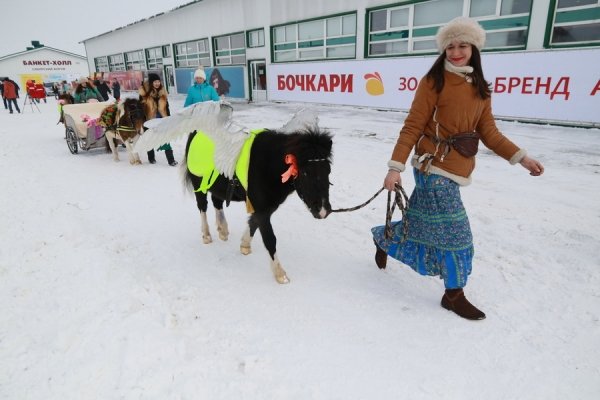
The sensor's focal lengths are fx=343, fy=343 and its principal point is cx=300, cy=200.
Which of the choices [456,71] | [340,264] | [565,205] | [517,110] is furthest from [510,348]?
[517,110]

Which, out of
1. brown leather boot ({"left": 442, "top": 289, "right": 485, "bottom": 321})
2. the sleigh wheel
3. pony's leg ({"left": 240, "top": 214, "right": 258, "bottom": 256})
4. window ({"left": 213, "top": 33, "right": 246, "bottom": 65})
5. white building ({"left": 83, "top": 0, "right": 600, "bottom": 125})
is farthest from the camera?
window ({"left": 213, "top": 33, "right": 246, "bottom": 65})

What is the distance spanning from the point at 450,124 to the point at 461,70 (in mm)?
332

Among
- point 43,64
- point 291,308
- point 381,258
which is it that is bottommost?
point 291,308

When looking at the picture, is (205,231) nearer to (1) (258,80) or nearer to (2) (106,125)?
(2) (106,125)

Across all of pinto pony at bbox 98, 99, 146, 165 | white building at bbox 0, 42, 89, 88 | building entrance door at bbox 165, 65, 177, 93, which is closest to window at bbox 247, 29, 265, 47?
building entrance door at bbox 165, 65, 177, 93

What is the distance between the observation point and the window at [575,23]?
8625 mm

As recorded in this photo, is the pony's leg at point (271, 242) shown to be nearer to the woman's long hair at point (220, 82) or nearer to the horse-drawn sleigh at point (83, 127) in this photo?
the horse-drawn sleigh at point (83, 127)

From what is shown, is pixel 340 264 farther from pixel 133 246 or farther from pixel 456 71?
pixel 133 246

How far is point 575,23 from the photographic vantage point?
29.2ft

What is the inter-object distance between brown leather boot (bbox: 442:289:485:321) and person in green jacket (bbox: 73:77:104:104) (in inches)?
416

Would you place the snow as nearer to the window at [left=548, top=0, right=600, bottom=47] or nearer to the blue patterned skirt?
the blue patterned skirt

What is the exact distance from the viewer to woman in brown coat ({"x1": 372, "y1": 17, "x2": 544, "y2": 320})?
217cm

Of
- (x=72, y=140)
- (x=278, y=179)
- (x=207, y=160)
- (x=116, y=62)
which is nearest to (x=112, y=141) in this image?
(x=72, y=140)

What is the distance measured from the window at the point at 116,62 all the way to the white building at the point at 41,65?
22.8 feet
